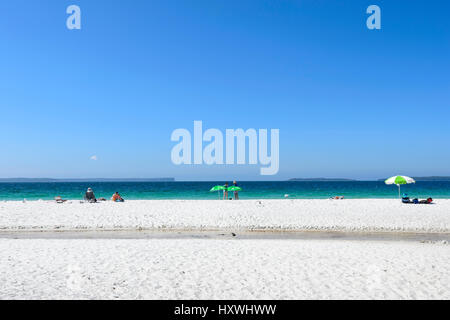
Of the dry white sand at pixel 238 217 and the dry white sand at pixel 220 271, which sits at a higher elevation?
the dry white sand at pixel 220 271

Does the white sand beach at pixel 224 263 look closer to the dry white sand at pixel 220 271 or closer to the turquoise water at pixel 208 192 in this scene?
the dry white sand at pixel 220 271

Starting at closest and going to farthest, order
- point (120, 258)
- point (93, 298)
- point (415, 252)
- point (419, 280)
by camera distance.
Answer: point (93, 298) < point (419, 280) < point (120, 258) < point (415, 252)

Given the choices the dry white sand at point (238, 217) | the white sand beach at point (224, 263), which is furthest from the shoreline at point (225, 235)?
the dry white sand at point (238, 217)

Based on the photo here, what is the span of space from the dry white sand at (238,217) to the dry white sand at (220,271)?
190 inches

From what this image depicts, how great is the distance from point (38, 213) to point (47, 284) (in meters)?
15.1

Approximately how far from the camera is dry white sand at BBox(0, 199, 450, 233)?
16234 mm

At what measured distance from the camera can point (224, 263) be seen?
8617 mm

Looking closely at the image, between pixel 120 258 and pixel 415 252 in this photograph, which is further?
pixel 415 252

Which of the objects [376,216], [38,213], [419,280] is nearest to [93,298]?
[419,280]

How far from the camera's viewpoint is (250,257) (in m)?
9.37

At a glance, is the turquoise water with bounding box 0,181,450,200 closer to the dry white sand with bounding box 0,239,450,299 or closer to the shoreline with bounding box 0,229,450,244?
the shoreline with bounding box 0,229,450,244

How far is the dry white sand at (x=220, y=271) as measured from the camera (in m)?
6.45
